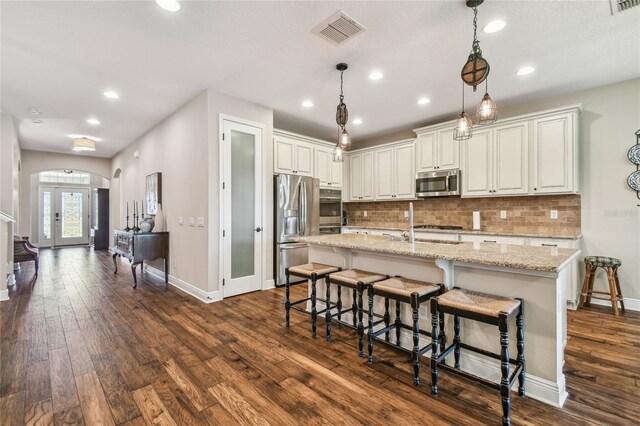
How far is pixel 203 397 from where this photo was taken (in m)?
1.87

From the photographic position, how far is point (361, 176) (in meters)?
6.14

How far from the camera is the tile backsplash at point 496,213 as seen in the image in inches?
157

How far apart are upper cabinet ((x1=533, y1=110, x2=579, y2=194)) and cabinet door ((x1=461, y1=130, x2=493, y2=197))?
0.57 m

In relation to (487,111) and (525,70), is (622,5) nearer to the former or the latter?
(525,70)

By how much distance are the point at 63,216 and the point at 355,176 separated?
10.4m

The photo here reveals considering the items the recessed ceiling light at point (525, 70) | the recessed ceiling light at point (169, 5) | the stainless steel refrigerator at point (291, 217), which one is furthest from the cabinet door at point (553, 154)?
the recessed ceiling light at point (169, 5)

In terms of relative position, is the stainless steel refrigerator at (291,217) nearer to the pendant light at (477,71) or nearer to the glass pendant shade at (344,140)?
the glass pendant shade at (344,140)

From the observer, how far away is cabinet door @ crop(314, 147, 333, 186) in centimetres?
530

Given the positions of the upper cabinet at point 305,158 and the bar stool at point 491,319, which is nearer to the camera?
the bar stool at point 491,319

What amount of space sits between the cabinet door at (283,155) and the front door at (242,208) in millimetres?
343

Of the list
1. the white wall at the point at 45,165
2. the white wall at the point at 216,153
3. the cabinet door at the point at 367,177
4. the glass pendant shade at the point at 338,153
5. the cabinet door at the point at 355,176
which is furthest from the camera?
the white wall at the point at 45,165

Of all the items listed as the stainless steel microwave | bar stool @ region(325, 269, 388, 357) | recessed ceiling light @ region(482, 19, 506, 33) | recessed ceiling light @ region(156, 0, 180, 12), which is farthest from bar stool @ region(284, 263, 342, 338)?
the stainless steel microwave

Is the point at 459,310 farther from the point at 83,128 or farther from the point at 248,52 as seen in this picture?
the point at 83,128

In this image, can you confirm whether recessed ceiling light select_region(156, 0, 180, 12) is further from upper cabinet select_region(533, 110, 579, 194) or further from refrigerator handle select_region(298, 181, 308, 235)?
upper cabinet select_region(533, 110, 579, 194)
